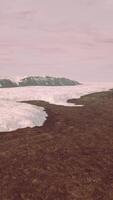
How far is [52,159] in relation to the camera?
3081 cm

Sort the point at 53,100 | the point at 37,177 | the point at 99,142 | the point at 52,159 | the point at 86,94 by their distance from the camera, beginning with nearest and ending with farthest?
the point at 37,177
the point at 52,159
the point at 99,142
the point at 53,100
the point at 86,94

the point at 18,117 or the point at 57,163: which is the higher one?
the point at 18,117

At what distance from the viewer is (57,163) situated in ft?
98.5

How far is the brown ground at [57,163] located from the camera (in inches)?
1009

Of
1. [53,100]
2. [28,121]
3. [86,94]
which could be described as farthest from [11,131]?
[86,94]

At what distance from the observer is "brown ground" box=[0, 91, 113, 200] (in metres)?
25.6

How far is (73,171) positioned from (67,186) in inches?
103

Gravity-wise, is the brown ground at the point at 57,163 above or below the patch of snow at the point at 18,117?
below

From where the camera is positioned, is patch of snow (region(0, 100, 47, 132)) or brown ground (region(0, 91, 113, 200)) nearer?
brown ground (region(0, 91, 113, 200))

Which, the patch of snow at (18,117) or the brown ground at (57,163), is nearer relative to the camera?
the brown ground at (57,163)

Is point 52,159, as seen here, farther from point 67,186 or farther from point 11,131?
point 11,131

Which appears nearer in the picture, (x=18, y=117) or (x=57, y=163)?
(x=57, y=163)

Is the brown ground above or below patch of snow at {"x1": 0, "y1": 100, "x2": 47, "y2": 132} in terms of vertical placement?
below

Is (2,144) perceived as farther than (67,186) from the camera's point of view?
Yes
